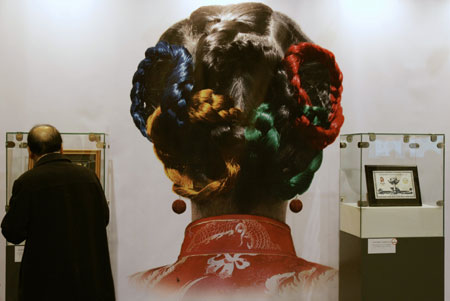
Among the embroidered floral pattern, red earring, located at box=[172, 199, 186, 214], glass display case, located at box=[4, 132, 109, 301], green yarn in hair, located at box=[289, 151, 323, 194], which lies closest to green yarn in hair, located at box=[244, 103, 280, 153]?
green yarn in hair, located at box=[289, 151, 323, 194]

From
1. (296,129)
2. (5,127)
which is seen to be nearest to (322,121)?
(296,129)

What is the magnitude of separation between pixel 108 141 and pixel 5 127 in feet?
2.19

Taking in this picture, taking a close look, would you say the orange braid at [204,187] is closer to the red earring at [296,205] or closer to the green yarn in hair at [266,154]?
the green yarn in hair at [266,154]

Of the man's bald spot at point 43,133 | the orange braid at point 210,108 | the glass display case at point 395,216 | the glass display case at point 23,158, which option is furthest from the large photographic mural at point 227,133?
the man's bald spot at point 43,133

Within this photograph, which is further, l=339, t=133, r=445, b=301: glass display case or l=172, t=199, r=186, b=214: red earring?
l=172, t=199, r=186, b=214: red earring

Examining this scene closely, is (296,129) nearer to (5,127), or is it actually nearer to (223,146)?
(223,146)

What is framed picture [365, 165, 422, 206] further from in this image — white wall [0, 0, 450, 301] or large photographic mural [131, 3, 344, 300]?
large photographic mural [131, 3, 344, 300]

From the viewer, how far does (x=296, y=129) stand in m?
3.19

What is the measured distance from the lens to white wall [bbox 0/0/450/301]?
3.05 metres

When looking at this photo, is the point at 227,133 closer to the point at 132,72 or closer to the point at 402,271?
the point at 132,72

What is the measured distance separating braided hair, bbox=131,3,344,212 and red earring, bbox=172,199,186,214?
0.06 metres

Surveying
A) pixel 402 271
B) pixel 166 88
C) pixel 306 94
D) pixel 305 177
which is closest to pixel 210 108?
pixel 166 88

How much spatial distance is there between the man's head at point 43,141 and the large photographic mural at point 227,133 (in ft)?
2.37

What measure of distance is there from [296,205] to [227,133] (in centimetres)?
71
